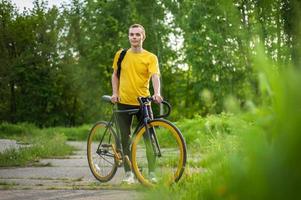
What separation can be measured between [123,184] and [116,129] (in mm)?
714

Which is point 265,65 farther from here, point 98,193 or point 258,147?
point 98,193

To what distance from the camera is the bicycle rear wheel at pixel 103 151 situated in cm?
761

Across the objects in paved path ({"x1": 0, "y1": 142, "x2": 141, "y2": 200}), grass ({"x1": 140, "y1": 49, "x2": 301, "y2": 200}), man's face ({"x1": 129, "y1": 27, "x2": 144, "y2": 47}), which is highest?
man's face ({"x1": 129, "y1": 27, "x2": 144, "y2": 47})

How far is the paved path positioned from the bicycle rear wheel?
134 mm

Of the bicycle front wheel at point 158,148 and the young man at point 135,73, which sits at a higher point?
the young man at point 135,73

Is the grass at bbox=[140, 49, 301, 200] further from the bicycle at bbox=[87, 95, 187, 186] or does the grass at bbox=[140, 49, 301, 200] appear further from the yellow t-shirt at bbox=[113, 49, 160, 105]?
the yellow t-shirt at bbox=[113, 49, 160, 105]

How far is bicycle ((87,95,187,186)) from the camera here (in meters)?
6.42

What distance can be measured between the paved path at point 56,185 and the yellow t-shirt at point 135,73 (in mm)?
1071

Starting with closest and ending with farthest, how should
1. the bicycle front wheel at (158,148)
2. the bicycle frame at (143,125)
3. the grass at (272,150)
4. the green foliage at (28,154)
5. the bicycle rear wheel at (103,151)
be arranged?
the grass at (272,150)
the bicycle front wheel at (158,148)
the bicycle frame at (143,125)
the bicycle rear wheel at (103,151)
the green foliage at (28,154)

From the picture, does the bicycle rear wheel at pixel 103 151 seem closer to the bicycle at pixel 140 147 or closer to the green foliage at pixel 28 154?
the bicycle at pixel 140 147

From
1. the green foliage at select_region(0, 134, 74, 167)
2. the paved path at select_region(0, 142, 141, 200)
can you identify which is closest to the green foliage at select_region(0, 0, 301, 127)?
the green foliage at select_region(0, 134, 74, 167)

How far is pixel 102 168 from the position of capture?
25.7 feet

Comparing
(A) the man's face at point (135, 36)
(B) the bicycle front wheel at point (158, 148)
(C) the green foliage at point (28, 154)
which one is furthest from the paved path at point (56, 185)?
(A) the man's face at point (135, 36)

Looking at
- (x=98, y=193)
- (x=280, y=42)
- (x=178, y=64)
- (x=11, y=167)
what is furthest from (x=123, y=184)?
(x=178, y=64)
